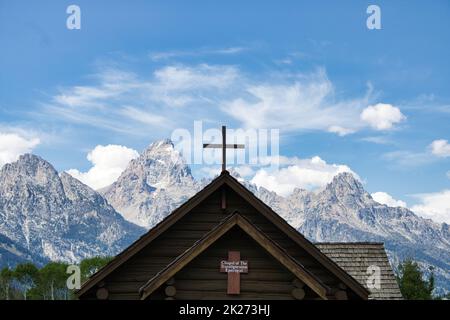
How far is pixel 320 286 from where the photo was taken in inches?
633

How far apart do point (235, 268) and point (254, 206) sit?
2.19 metres

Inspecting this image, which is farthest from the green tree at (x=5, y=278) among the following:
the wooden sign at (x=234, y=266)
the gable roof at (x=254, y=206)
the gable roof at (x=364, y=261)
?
the wooden sign at (x=234, y=266)

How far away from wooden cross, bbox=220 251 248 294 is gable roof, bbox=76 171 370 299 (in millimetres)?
1801

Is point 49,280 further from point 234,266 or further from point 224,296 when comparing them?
point 234,266

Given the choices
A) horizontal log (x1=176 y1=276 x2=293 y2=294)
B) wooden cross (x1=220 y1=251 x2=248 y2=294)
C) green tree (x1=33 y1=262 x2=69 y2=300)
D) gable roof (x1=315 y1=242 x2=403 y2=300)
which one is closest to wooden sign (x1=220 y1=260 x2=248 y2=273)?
wooden cross (x1=220 y1=251 x2=248 y2=294)

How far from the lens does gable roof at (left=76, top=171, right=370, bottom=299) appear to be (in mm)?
18219

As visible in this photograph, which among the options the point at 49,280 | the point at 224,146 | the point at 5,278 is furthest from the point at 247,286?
the point at 49,280

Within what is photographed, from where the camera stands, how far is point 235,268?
57.9 ft

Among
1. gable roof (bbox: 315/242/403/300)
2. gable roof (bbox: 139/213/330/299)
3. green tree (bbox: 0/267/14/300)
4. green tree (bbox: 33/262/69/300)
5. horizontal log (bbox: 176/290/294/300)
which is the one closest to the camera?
gable roof (bbox: 139/213/330/299)

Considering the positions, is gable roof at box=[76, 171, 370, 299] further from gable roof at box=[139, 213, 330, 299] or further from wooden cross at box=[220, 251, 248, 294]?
wooden cross at box=[220, 251, 248, 294]
